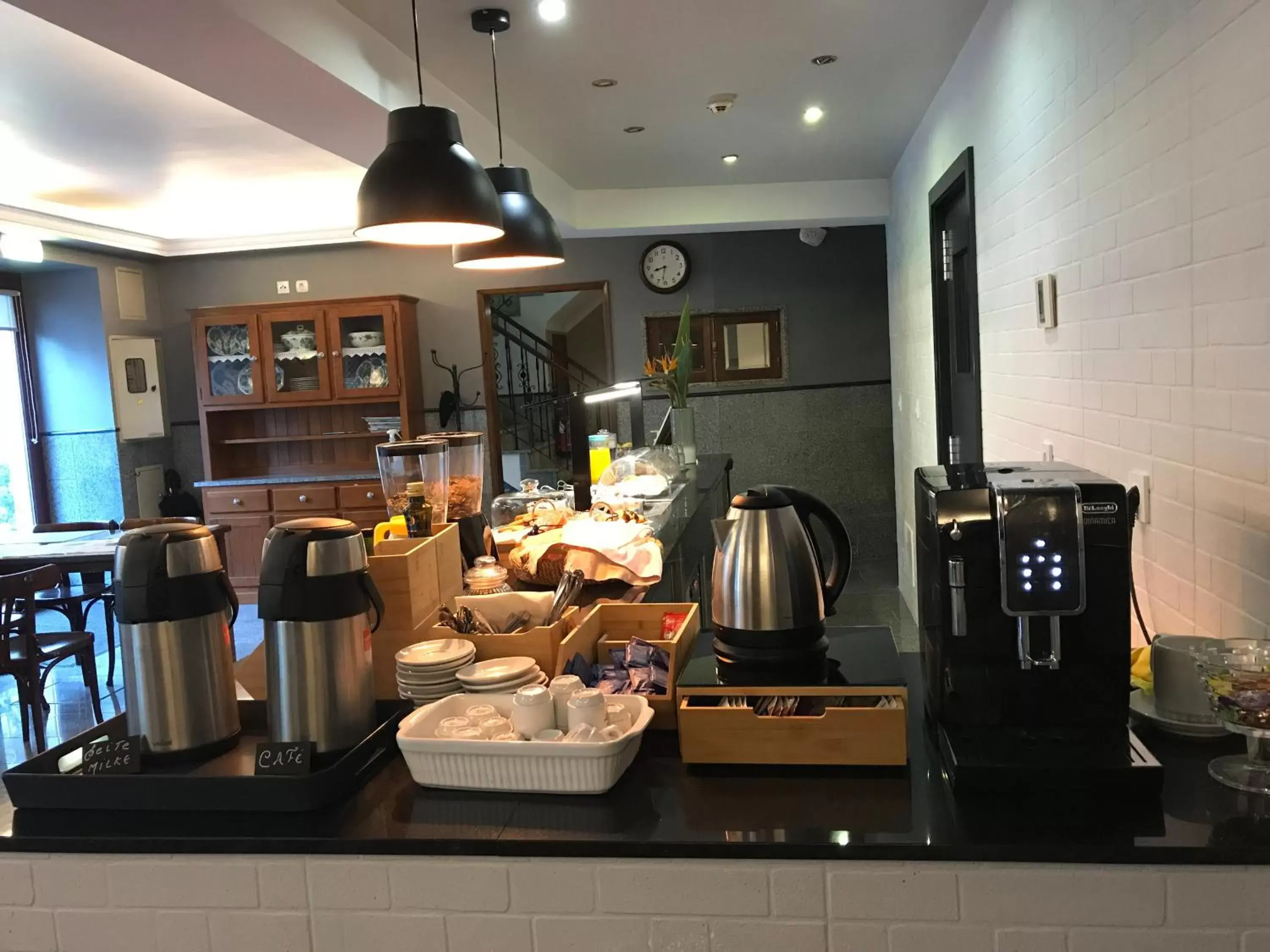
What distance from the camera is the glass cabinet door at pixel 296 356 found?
7191 millimetres

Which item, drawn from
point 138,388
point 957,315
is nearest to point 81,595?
point 138,388

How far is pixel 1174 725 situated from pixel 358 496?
253 inches

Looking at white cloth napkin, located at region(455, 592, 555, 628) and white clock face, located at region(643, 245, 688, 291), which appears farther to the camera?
white clock face, located at region(643, 245, 688, 291)

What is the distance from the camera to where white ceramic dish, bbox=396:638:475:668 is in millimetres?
1578

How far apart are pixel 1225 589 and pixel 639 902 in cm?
127

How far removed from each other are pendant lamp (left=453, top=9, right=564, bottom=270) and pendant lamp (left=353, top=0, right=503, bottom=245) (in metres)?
0.71

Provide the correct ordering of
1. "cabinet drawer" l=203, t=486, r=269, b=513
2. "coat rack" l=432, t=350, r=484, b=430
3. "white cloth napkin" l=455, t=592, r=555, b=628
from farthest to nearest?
"coat rack" l=432, t=350, r=484, b=430 → "cabinet drawer" l=203, t=486, r=269, b=513 → "white cloth napkin" l=455, t=592, r=555, b=628

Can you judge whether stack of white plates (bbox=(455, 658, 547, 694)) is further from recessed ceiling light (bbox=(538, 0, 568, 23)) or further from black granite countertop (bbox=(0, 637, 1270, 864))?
recessed ceiling light (bbox=(538, 0, 568, 23))

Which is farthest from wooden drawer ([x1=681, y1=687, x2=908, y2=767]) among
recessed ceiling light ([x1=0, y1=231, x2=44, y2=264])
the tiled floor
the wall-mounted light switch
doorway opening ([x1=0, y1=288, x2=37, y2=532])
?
doorway opening ([x1=0, y1=288, x2=37, y2=532])

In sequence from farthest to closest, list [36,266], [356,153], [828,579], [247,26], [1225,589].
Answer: [36,266], [356,153], [247,26], [1225,589], [828,579]

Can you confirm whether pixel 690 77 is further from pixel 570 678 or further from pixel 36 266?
pixel 36 266

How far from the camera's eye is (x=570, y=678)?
1476 millimetres

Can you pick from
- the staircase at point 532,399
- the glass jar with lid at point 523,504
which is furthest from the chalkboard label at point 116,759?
the staircase at point 532,399

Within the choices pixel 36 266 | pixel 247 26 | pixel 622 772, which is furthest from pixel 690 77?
pixel 36 266
